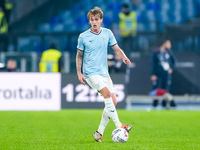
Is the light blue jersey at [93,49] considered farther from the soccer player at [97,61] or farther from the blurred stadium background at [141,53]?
the blurred stadium background at [141,53]

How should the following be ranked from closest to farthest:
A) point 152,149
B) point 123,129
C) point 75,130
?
point 152,149, point 123,129, point 75,130

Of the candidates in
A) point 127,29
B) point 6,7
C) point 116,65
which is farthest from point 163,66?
point 6,7

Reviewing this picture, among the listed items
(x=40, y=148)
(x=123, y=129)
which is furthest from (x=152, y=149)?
(x=40, y=148)

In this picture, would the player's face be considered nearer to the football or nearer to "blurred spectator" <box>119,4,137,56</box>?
the football

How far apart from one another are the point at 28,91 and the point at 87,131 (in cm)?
670

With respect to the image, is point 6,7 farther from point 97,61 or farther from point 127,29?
point 97,61

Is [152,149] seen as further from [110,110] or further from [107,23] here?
[107,23]

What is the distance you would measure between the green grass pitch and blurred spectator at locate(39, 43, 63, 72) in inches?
123

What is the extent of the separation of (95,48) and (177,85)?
11645 millimetres

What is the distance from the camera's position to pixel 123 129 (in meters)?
8.77

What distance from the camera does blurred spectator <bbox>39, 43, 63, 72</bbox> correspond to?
1913 centimetres

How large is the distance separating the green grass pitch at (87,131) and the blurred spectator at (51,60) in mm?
3121

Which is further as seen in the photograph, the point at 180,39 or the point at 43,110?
the point at 180,39

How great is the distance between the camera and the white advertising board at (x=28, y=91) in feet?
56.4
